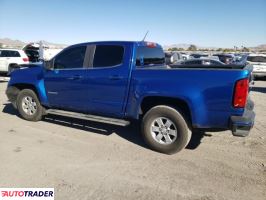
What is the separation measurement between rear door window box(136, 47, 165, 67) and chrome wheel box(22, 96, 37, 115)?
2.84m

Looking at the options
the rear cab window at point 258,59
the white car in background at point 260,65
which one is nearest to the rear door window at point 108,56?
the white car in background at point 260,65

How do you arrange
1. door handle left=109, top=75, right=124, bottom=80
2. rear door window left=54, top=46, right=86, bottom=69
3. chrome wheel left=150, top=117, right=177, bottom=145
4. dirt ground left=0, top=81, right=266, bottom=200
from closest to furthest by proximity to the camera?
dirt ground left=0, top=81, right=266, bottom=200, chrome wheel left=150, top=117, right=177, bottom=145, door handle left=109, top=75, right=124, bottom=80, rear door window left=54, top=46, right=86, bottom=69

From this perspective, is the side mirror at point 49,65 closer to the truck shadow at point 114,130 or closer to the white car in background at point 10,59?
the truck shadow at point 114,130

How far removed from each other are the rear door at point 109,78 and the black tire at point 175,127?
0.61 metres

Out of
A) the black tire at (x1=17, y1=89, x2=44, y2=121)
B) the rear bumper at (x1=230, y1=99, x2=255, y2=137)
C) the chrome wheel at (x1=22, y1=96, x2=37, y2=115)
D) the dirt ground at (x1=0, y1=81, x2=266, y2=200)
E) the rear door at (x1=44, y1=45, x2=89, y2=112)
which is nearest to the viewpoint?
the dirt ground at (x1=0, y1=81, x2=266, y2=200)

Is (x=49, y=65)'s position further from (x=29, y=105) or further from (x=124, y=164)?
(x=124, y=164)

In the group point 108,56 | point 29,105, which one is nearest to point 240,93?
point 108,56

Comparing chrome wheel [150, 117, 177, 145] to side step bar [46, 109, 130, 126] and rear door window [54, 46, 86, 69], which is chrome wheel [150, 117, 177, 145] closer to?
side step bar [46, 109, 130, 126]

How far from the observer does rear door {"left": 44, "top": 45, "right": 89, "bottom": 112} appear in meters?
6.12

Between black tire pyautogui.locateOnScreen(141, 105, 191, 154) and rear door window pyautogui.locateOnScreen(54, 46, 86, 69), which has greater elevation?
rear door window pyautogui.locateOnScreen(54, 46, 86, 69)

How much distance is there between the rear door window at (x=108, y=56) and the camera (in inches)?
224

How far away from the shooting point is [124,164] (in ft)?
15.4

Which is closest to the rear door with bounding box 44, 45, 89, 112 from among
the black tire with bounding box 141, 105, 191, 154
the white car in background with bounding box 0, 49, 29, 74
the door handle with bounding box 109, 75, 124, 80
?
the door handle with bounding box 109, 75, 124, 80

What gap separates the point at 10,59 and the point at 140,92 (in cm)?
1408
